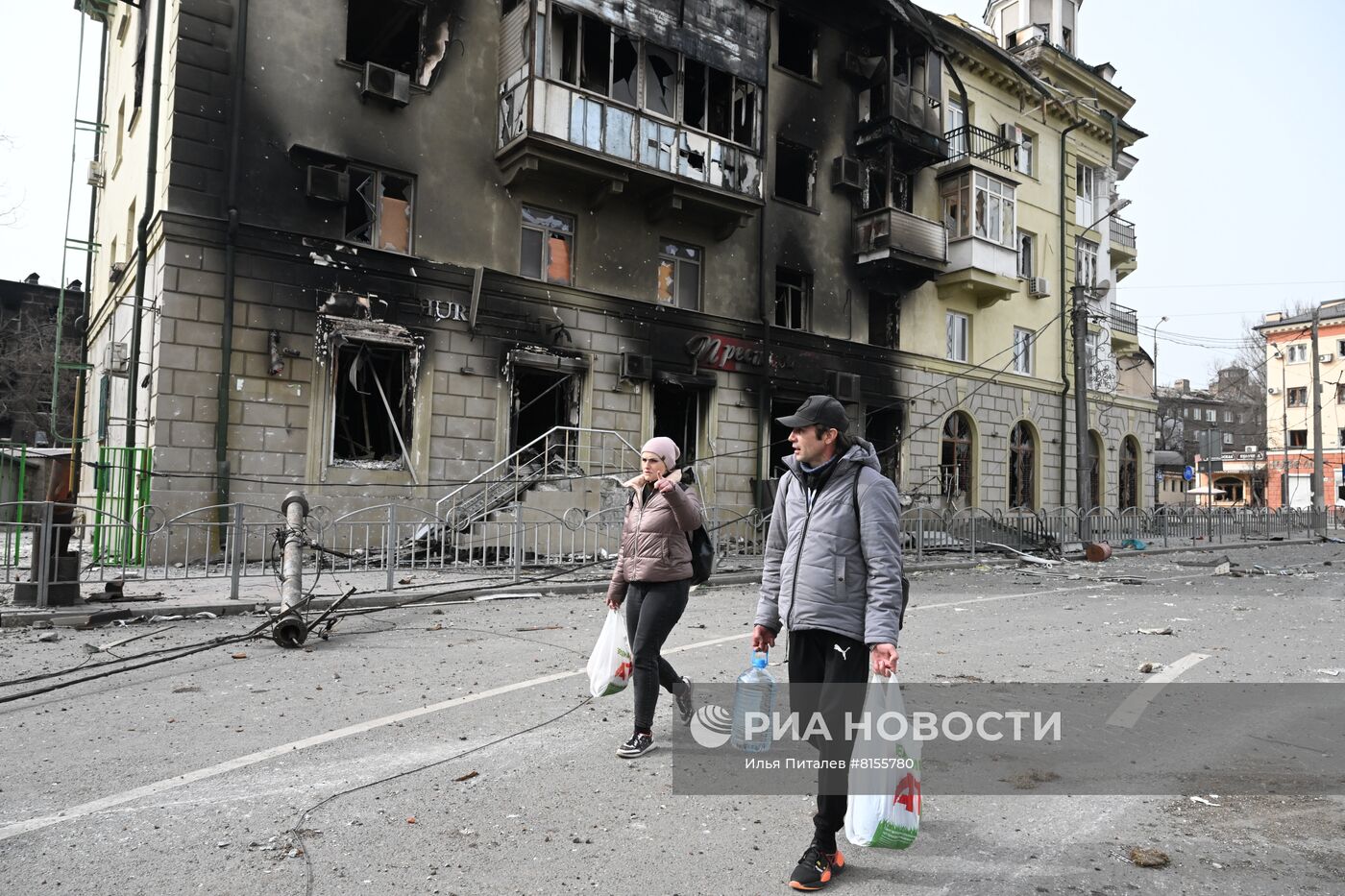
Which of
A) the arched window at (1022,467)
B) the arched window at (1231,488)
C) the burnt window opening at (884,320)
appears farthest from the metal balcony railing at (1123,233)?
the arched window at (1231,488)

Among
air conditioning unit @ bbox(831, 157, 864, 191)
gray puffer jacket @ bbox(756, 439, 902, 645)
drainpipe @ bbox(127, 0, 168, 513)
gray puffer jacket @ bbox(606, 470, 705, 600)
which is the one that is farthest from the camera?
air conditioning unit @ bbox(831, 157, 864, 191)

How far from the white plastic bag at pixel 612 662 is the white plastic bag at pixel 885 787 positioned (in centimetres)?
198

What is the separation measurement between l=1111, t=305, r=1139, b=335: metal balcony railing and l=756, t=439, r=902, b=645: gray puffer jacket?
3419 centimetres

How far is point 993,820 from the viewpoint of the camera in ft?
13.9

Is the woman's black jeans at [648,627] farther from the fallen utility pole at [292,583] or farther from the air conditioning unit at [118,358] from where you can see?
the air conditioning unit at [118,358]

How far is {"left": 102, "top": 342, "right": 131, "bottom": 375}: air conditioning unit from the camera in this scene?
56.0ft

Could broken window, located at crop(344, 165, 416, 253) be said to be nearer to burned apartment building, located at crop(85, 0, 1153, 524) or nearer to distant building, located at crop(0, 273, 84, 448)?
burned apartment building, located at crop(85, 0, 1153, 524)

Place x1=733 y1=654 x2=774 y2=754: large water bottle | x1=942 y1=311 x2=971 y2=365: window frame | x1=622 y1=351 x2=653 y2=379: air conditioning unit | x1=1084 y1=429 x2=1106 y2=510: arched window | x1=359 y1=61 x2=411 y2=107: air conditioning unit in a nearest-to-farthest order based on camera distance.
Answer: x1=733 y1=654 x2=774 y2=754: large water bottle < x1=359 y1=61 x2=411 y2=107: air conditioning unit < x1=622 y1=351 x2=653 y2=379: air conditioning unit < x1=942 y1=311 x2=971 y2=365: window frame < x1=1084 y1=429 x2=1106 y2=510: arched window

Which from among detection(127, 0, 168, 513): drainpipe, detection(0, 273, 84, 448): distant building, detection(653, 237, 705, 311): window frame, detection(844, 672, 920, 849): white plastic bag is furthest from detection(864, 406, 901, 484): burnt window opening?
detection(0, 273, 84, 448): distant building

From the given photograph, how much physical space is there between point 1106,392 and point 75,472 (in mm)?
32567

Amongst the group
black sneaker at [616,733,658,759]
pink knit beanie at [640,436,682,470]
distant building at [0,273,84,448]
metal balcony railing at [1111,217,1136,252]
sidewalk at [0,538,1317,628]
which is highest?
metal balcony railing at [1111,217,1136,252]

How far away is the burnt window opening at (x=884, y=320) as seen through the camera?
25797mm

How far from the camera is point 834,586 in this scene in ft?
12.5

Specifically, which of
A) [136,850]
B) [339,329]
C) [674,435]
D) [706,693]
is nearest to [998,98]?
[674,435]
